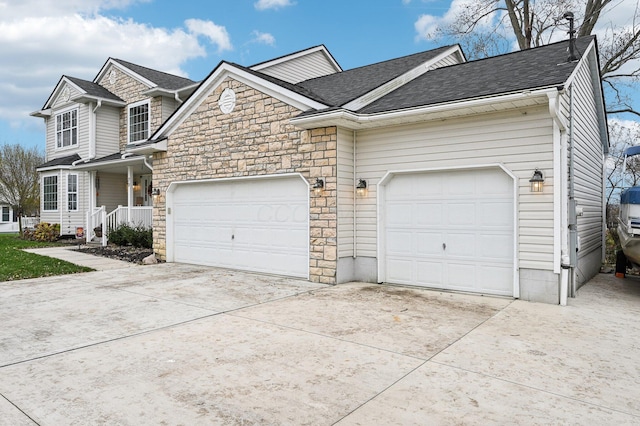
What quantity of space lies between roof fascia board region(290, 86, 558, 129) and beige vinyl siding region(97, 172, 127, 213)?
12961mm

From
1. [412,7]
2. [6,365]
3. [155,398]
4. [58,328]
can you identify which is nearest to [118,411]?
[155,398]

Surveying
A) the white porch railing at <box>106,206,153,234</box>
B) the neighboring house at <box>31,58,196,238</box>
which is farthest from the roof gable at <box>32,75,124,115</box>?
the white porch railing at <box>106,206,153,234</box>

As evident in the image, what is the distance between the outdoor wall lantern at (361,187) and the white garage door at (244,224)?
112cm

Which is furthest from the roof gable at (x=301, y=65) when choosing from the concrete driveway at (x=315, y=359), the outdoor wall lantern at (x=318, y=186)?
the concrete driveway at (x=315, y=359)

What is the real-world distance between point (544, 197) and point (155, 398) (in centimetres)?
607

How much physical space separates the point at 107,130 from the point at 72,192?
10.3ft

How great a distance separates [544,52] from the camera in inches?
330

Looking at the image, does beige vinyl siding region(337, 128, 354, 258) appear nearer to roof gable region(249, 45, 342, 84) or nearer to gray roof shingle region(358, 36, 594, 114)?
gray roof shingle region(358, 36, 594, 114)

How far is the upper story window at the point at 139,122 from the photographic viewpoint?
16719mm

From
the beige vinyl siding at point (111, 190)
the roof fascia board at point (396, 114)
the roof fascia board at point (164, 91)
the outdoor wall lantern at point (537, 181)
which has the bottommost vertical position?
the outdoor wall lantern at point (537, 181)

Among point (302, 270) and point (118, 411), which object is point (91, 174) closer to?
point (302, 270)

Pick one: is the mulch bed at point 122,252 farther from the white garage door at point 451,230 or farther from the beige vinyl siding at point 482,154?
the white garage door at point 451,230

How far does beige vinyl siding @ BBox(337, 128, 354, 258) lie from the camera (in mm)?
8008

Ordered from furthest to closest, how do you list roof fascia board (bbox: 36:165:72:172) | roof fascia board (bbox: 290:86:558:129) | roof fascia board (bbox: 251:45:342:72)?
roof fascia board (bbox: 36:165:72:172) < roof fascia board (bbox: 251:45:342:72) < roof fascia board (bbox: 290:86:558:129)
